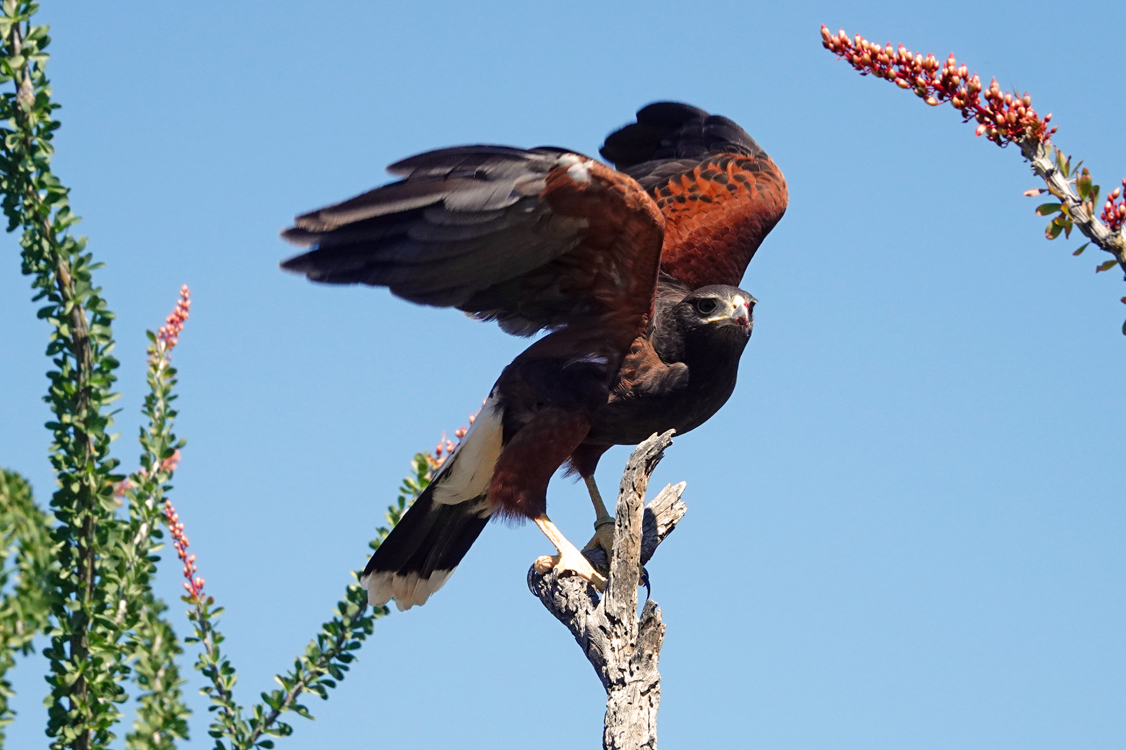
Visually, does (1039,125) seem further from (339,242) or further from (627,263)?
(339,242)

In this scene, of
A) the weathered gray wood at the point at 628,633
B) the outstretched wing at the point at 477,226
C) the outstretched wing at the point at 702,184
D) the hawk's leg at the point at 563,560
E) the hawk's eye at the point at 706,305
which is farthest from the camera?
the outstretched wing at the point at 702,184

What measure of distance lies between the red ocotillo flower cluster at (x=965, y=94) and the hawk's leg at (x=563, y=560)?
2.45m

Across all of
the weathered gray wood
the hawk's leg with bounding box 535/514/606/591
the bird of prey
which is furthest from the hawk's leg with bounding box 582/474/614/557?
the weathered gray wood

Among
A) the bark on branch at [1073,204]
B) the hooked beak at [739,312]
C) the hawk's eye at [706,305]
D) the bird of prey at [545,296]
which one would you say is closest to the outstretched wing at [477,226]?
the bird of prey at [545,296]

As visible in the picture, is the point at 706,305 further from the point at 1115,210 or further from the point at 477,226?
the point at 1115,210

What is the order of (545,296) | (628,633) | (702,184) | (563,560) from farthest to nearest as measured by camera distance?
1. (702,184)
2. (545,296)
3. (563,560)
4. (628,633)

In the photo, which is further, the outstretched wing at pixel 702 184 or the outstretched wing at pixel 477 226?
the outstretched wing at pixel 702 184

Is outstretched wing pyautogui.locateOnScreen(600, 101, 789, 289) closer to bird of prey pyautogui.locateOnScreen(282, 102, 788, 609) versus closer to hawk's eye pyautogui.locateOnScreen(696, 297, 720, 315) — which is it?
bird of prey pyautogui.locateOnScreen(282, 102, 788, 609)

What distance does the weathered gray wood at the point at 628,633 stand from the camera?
133 inches

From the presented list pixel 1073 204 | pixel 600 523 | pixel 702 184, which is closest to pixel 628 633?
pixel 600 523

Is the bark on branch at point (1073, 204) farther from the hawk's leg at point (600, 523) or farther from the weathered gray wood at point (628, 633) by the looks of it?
the hawk's leg at point (600, 523)

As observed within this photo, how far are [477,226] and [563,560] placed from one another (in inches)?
57.0

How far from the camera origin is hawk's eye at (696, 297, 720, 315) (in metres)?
4.57

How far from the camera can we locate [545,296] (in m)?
4.71
